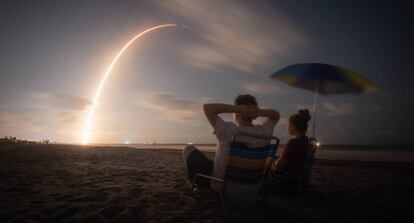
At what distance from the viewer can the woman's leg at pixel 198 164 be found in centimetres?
421

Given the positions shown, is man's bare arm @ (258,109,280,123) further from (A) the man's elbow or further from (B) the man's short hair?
(B) the man's short hair

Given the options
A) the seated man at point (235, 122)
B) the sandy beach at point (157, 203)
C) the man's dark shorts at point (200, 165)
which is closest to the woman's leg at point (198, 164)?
the man's dark shorts at point (200, 165)

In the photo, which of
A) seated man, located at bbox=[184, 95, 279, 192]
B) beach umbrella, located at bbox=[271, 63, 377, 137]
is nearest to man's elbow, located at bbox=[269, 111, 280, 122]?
seated man, located at bbox=[184, 95, 279, 192]

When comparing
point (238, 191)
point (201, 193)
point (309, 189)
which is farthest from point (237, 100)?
point (309, 189)

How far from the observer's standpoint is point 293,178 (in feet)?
15.7

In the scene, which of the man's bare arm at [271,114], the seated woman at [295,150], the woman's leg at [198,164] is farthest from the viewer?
the seated woman at [295,150]

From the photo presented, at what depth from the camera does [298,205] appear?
4551mm

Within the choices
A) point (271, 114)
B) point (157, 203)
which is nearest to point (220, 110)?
point (271, 114)

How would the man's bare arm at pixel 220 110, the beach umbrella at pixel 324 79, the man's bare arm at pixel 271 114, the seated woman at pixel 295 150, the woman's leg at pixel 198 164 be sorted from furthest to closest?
the beach umbrella at pixel 324 79, the seated woman at pixel 295 150, the woman's leg at pixel 198 164, the man's bare arm at pixel 271 114, the man's bare arm at pixel 220 110

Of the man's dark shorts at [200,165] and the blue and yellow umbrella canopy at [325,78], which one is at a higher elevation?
the blue and yellow umbrella canopy at [325,78]

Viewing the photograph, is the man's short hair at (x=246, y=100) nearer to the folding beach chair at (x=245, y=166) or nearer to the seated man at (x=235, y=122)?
the seated man at (x=235, y=122)

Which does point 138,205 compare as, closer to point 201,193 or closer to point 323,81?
point 201,193

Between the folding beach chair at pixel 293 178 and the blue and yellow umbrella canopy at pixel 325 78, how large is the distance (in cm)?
182

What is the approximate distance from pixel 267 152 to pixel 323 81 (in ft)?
12.5
